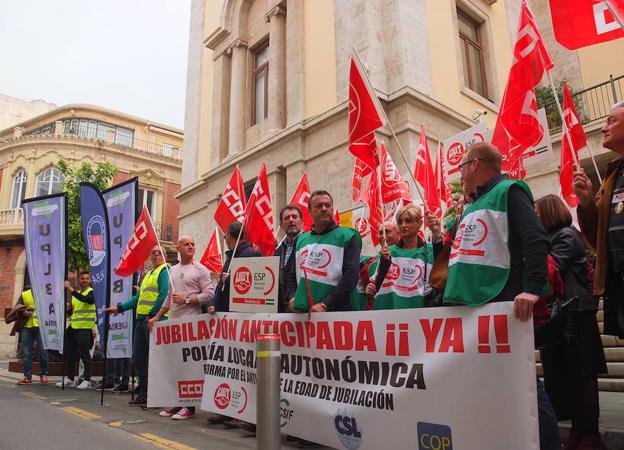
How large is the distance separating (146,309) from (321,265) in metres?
3.34

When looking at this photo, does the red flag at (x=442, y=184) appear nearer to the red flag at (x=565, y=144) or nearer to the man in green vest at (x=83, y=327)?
the red flag at (x=565, y=144)

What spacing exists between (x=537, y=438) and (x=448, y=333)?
714 mm

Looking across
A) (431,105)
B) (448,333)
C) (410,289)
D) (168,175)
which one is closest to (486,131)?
(431,105)

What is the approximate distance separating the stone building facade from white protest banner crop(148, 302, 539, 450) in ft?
75.8

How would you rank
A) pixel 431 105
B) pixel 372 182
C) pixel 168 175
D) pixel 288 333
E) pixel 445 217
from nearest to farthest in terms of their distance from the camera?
pixel 288 333 → pixel 372 182 → pixel 445 217 → pixel 431 105 → pixel 168 175

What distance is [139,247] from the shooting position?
22.4ft

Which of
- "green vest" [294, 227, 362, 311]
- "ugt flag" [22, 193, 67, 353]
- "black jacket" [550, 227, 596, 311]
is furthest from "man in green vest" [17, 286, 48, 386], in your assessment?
"black jacket" [550, 227, 596, 311]

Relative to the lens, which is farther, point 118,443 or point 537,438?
point 118,443

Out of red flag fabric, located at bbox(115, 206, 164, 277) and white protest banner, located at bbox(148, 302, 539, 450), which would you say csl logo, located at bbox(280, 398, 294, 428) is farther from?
red flag fabric, located at bbox(115, 206, 164, 277)

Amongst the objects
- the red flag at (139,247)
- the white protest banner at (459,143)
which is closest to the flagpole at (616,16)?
the white protest banner at (459,143)

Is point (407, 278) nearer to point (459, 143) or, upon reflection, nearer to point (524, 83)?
point (524, 83)

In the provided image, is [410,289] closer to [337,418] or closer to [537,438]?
[337,418]

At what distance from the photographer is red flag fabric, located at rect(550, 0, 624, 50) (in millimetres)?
4102

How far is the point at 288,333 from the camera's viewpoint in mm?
4074
